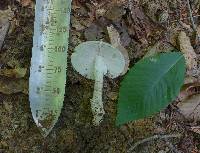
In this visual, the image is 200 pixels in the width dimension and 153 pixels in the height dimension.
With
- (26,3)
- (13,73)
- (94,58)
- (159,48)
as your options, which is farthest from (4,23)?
(159,48)

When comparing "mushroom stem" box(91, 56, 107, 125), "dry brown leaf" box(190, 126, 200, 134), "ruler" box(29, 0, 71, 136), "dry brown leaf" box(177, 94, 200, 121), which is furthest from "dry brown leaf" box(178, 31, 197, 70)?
"ruler" box(29, 0, 71, 136)

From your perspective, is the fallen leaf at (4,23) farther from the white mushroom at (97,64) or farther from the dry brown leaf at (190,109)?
the dry brown leaf at (190,109)

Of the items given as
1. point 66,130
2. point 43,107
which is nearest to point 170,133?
point 66,130

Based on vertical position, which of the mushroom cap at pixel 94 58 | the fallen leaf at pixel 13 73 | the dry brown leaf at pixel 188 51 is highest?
the dry brown leaf at pixel 188 51

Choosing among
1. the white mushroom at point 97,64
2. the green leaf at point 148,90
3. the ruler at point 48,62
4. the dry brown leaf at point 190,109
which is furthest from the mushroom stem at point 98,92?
the dry brown leaf at point 190,109

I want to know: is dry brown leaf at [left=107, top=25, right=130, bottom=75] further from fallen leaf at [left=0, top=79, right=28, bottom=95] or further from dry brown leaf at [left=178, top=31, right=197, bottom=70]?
fallen leaf at [left=0, top=79, right=28, bottom=95]
